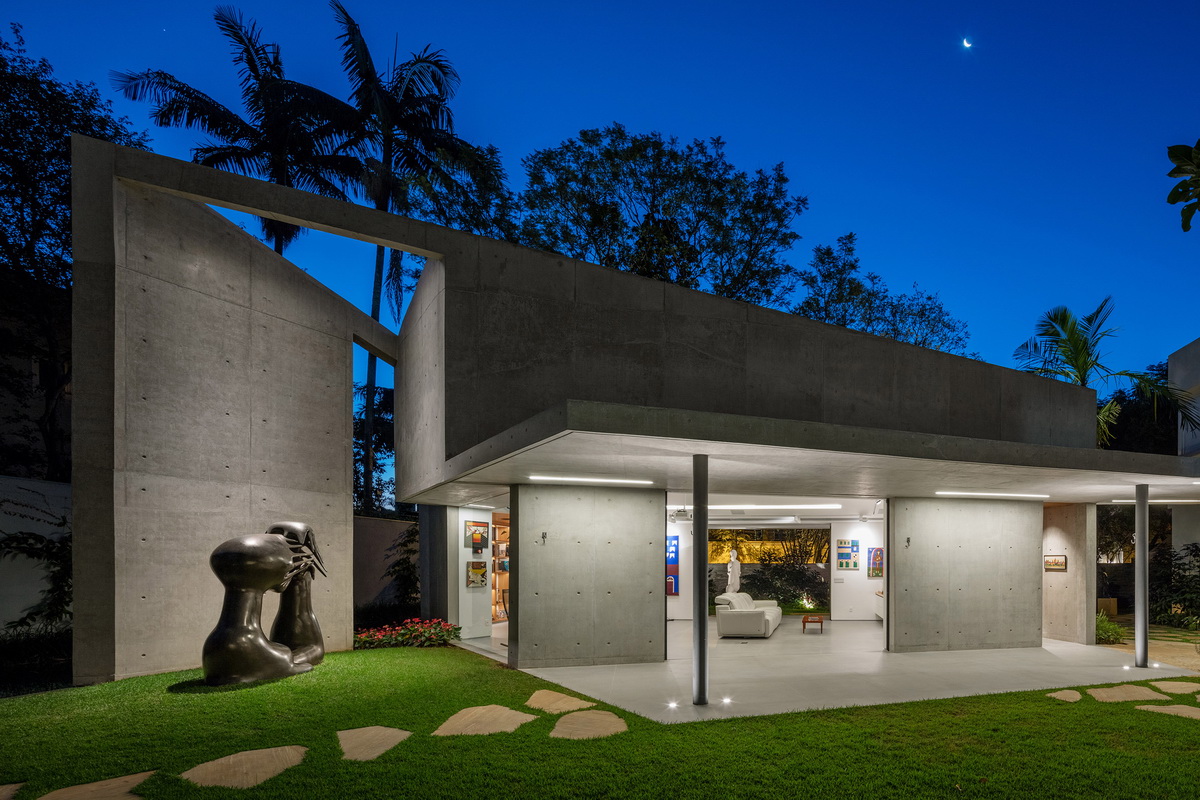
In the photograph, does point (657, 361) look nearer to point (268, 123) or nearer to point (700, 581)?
point (700, 581)

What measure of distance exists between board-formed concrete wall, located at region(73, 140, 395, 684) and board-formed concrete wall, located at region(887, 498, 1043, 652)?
9.82m

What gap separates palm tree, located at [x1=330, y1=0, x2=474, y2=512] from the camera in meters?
20.1

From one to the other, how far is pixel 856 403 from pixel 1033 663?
16.6ft

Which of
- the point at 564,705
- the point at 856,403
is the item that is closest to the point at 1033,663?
the point at 856,403

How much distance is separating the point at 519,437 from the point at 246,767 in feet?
12.0

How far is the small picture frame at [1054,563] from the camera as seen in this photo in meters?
15.3

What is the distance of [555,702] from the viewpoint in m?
8.41

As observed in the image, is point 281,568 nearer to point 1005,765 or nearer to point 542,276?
point 542,276

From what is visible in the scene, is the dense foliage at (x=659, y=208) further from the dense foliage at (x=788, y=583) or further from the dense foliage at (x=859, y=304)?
the dense foliage at (x=788, y=583)

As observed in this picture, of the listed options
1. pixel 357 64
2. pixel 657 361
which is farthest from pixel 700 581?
pixel 357 64

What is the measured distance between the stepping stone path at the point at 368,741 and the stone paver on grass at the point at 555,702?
1.63m

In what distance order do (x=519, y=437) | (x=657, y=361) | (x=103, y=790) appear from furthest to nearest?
(x=657, y=361), (x=519, y=437), (x=103, y=790)

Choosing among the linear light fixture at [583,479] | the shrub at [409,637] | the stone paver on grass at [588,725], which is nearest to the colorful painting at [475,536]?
the shrub at [409,637]

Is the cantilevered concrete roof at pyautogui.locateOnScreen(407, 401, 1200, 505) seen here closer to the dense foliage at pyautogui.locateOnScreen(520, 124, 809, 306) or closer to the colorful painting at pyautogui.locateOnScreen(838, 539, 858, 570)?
the colorful painting at pyautogui.locateOnScreen(838, 539, 858, 570)
